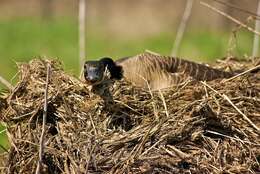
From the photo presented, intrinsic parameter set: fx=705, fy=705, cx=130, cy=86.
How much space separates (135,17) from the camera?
23.0m

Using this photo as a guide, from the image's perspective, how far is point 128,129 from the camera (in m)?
4.35

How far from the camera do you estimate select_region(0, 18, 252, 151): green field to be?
1467 cm

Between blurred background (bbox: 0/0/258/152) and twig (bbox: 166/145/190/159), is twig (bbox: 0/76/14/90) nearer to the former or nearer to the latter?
twig (bbox: 166/145/190/159)

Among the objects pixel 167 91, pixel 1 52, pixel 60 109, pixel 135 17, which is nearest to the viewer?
pixel 60 109

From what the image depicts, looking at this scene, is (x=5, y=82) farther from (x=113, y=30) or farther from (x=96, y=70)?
(x=113, y=30)

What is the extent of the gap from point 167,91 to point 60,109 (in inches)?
32.6

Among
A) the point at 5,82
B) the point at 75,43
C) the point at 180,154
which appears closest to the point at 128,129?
the point at 180,154

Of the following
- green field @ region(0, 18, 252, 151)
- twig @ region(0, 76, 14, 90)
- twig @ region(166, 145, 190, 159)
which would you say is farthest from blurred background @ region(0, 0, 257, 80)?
twig @ region(166, 145, 190, 159)

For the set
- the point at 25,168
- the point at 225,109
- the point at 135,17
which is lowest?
the point at 135,17

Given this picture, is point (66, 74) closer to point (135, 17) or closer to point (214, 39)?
point (214, 39)

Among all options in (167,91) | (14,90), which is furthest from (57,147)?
(167,91)

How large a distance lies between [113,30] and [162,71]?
48.6 feet

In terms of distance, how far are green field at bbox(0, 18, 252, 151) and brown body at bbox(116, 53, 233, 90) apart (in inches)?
288

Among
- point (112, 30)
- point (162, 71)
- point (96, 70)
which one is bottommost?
point (112, 30)
